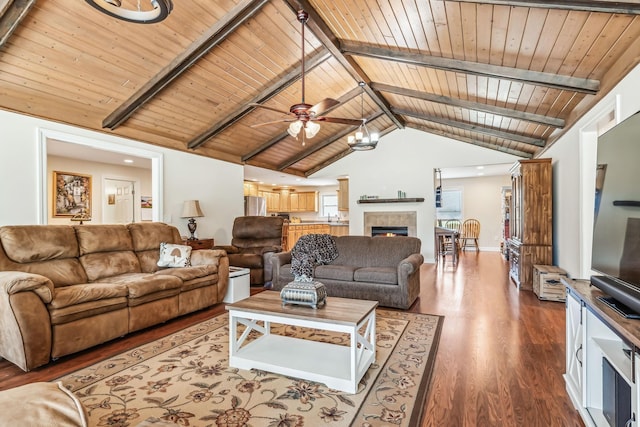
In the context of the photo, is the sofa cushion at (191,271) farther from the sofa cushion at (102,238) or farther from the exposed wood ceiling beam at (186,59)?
the exposed wood ceiling beam at (186,59)

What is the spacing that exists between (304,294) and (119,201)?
607 centimetres

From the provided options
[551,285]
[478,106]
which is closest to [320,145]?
[478,106]

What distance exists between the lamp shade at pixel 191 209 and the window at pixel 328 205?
6.36m

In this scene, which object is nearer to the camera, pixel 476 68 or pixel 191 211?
pixel 476 68

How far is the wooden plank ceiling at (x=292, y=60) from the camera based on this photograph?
2.78 m

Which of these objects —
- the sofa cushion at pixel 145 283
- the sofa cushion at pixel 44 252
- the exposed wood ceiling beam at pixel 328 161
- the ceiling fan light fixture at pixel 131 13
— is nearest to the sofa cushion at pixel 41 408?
the ceiling fan light fixture at pixel 131 13

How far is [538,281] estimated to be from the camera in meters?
4.35

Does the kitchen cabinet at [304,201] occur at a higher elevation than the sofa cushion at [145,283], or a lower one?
higher

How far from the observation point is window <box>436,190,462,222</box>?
10.5 m

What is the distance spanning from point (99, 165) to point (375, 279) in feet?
19.2

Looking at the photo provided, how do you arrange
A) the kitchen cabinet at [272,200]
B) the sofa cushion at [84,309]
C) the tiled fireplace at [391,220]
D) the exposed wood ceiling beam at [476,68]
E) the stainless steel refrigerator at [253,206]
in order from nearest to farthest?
the sofa cushion at [84,309], the exposed wood ceiling beam at [476,68], the tiled fireplace at [391,220], the stainless steel refrigerator at [253,206], the kitchen cabinet at [272,200]

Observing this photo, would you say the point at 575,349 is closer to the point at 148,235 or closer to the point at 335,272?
the point at 335,272

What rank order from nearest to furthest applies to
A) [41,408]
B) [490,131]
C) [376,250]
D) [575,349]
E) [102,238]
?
[41,408] → [575,349] → [102,238] → [376,250] → [490,131]

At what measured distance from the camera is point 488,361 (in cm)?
247
